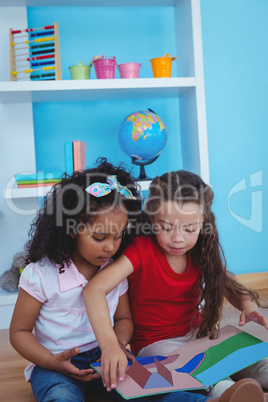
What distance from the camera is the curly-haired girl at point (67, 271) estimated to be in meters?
1.11

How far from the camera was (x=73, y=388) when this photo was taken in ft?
3.42

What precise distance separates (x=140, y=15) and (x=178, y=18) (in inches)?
7.7

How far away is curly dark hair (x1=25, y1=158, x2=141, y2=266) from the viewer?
3.74ft

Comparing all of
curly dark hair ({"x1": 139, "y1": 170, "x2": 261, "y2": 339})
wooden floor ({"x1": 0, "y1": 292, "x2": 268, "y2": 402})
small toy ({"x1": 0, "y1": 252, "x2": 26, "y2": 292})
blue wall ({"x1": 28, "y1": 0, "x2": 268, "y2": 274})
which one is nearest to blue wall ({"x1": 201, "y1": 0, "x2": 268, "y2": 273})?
blue wall ({"x1": 28, "y1": 0, "x2": 268, "y2": 274})

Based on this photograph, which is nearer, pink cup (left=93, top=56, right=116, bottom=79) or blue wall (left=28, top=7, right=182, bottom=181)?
pink cup (left=93, top=56, right=116, bottom=79)

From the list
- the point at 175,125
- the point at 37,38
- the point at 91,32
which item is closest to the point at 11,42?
the point at 37,38

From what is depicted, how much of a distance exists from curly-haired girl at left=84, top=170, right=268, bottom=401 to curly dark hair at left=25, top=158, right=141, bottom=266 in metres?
0.09

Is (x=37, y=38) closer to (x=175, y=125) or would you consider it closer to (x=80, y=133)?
(x=80, y=133)

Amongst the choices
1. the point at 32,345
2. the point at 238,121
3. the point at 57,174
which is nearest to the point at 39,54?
the point at 57,174

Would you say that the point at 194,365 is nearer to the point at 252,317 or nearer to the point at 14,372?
the point at 252,317

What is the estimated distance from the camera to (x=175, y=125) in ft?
7.82

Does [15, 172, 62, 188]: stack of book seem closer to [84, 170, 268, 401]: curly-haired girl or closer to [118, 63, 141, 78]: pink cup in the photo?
[118, 63, 141, 78]: pink cup

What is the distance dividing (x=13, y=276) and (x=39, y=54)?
3.21 ft

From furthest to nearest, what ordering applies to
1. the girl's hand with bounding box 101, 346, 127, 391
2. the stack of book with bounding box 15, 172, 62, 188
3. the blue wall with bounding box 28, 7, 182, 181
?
the blue wall with bounding box 28, 7, 182, 181, the stack of book with bounding box 15, 172, 62, 188, the girl's hand with bounding box 101, 346, 127, 391
